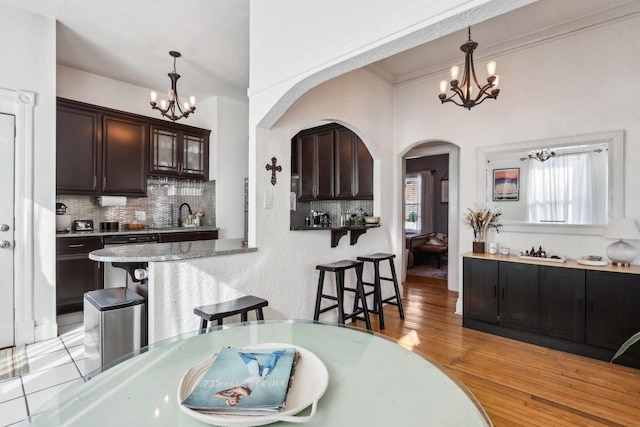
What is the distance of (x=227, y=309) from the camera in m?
2.07

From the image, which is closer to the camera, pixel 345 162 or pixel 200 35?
pixel 200 35

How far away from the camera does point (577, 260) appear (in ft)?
10.0

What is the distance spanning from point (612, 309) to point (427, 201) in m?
6.06

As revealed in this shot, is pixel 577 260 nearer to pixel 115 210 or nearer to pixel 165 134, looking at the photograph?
pixel 165 134

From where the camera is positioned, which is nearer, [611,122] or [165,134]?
[611,122]

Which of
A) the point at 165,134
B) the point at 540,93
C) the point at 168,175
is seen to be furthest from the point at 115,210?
the point at 540,93

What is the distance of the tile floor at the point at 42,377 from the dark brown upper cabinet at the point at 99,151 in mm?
1758

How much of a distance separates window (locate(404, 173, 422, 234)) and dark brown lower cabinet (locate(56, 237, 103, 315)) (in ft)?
24.0

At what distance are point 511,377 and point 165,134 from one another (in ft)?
16.6

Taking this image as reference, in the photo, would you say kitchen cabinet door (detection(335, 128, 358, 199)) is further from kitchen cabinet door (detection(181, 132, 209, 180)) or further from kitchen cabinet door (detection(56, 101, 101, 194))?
kitchen cabinet door (detection(56, 101, 101, 194))

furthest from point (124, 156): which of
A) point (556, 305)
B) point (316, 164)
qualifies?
point (556, 305)

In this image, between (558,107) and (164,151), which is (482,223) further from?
(164,151)

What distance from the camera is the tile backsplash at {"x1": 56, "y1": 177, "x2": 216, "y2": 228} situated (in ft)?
13.6

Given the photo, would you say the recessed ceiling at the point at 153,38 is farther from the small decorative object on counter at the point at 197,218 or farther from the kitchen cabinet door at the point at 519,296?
the kitchen cabinet door at the point at 519,296
